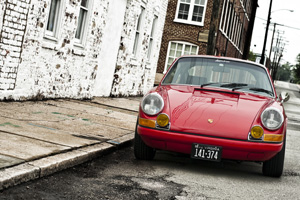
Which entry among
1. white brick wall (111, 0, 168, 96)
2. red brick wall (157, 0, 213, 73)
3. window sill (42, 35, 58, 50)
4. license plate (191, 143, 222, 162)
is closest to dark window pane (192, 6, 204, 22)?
red brick wall (157, 0, 213, 73)

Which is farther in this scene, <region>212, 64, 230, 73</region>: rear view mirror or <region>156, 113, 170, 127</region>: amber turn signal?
<region>212, 64, 230, 73</region>: rear view mirror

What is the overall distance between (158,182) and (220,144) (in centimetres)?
90

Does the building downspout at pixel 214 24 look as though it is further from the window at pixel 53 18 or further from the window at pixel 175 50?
the window at pixel 175 50

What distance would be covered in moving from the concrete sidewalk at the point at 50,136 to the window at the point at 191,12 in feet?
66.8

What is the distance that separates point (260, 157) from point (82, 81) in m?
7.37

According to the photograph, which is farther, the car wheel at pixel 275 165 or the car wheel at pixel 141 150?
the car wheel at pixel 141 150

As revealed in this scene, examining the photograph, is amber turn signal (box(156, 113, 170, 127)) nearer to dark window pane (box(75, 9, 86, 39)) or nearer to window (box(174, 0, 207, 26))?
dark window pane (box(75, 9, 86, 39))

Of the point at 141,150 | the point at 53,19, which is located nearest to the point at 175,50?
the point at 53,19

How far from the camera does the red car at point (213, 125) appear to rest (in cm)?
552

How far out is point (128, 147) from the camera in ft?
23.6

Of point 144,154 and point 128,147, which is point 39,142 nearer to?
point 144,154

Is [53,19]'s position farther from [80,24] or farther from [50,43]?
[80,24]

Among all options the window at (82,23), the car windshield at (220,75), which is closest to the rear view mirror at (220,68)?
the car windshield at (220,75)

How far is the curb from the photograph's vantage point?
13.4 feet
